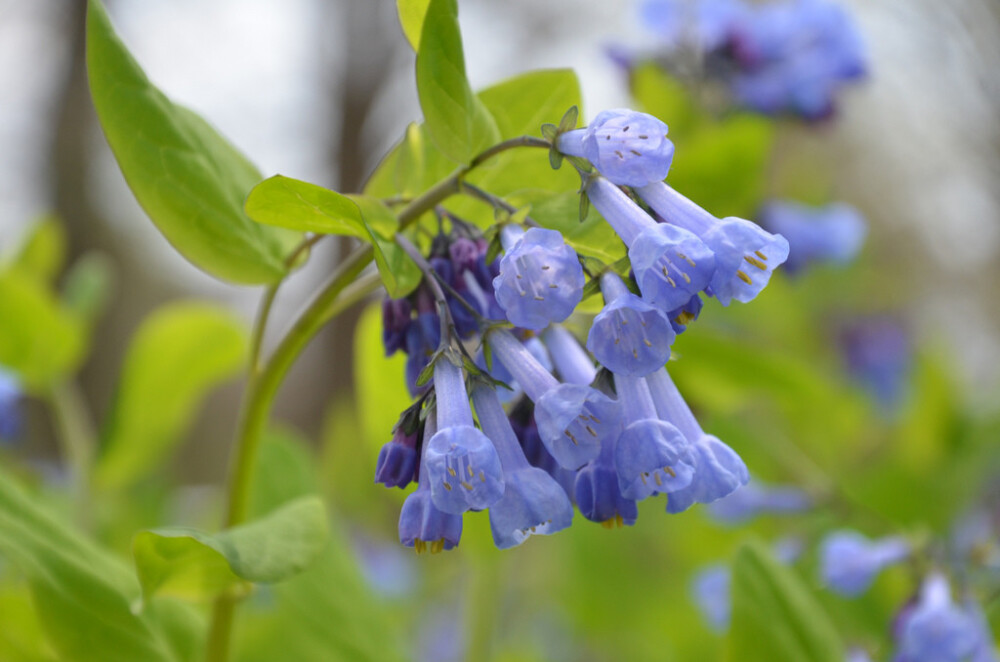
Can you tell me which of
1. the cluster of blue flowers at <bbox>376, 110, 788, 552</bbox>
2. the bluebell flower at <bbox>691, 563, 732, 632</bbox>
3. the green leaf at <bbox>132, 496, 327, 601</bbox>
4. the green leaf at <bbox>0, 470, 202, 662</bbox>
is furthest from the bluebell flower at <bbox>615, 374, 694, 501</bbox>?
the bluebell flower at <bbox>691, 563, 732, 632</bbox>

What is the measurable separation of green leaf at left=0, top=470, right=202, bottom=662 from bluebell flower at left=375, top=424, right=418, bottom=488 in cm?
27

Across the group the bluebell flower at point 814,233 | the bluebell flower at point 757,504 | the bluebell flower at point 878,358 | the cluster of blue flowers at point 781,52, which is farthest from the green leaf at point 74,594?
the bluebell flower at point 878,358

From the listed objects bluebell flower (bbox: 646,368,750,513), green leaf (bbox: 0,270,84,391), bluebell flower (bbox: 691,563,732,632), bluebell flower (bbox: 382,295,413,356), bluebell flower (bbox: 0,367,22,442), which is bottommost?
bluebell flower (bbox: 691,563,732,632)

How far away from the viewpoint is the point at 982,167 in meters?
2.44

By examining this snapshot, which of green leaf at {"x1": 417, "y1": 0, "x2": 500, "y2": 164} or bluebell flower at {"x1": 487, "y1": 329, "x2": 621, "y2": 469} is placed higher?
green leaf at {"x1": 417, "y1": 0, "x2": 500, "y2": 164}

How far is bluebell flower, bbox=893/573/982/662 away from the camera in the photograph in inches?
27.8

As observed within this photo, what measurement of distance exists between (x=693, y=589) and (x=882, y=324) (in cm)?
238

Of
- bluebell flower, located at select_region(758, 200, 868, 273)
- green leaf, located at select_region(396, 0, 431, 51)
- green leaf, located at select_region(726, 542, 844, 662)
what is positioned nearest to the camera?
green leaf, located at select_region(396, 0, 431, 51)

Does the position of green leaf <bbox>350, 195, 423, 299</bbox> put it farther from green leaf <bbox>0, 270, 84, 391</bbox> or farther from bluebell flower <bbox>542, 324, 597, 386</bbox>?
green leaf <bbox>0, 270, 84, 391</bbox>

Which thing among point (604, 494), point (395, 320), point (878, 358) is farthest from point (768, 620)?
point (878, 358)

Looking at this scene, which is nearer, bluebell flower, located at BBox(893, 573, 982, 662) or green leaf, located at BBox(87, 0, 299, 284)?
green leaf, located at BBox(87, 0, 299, 284)

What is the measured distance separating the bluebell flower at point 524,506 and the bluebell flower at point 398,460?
53 millimetres

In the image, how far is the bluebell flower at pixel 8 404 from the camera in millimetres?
1109

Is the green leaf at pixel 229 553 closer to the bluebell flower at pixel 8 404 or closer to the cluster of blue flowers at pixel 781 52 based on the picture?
the bluebell flower at pixel 8 404
